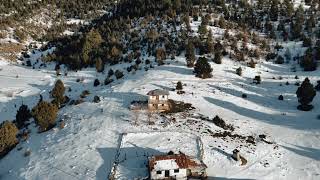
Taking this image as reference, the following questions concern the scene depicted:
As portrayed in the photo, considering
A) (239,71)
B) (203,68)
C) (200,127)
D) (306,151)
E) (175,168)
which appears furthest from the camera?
(239,71)

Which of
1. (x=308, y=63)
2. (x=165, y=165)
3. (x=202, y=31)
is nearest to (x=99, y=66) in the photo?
(x=202, y=31)

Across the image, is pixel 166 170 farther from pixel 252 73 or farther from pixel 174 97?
pixel 252 73

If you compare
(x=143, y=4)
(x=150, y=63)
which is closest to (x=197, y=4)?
(x=143, y=4)

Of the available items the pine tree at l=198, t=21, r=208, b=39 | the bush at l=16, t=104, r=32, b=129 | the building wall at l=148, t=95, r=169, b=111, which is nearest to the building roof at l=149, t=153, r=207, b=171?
the building wall at l=148, t=95, r=169, b=111

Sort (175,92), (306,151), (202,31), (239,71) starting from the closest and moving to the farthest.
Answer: (306,151) < (175,92) < (239,71) < (202,31)

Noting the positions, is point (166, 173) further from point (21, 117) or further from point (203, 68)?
point (203, 68)

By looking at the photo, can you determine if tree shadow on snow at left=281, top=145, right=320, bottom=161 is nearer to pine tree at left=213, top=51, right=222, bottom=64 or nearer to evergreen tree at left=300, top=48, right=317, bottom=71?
evergreen tree at left=300, top=48, right=317, bottom=71

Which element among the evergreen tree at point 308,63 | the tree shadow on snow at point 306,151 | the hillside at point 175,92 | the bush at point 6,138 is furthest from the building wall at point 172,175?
the evergreen tree at point 308,63
